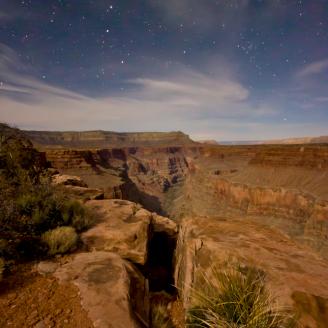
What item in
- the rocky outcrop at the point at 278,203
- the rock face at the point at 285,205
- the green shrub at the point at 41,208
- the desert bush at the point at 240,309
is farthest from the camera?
the rocky outcrop at the point at 278,203

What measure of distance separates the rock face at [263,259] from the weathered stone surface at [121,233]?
4.23 ft

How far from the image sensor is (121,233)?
6.88 m

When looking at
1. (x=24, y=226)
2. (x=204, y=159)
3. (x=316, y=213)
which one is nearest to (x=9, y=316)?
(x=24, y=226)

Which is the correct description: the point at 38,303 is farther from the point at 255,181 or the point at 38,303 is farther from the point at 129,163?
the point at 129,163

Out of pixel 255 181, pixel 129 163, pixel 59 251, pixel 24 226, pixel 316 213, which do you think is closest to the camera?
pixel 59 251

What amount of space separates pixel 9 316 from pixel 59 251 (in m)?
1.99

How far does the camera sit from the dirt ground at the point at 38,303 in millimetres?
3135

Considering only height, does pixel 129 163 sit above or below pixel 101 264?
below

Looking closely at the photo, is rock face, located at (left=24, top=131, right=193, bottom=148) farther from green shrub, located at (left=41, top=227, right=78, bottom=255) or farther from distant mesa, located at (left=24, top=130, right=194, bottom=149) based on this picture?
green shrub, located at (left=41, top=227, right=78, bottom=255)

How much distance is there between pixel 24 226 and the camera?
5.66 meters

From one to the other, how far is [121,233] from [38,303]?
11.2 feet

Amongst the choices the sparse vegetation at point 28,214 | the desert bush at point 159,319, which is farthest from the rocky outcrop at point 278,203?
the sparse vegetation at point 28,214

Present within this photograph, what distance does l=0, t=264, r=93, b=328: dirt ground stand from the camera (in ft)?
10.3

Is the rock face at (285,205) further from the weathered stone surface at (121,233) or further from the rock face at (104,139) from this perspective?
the rock face at (104,139)
